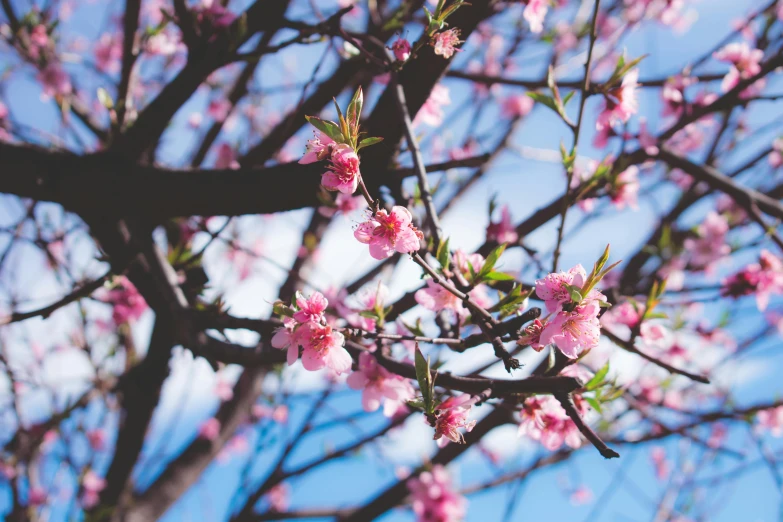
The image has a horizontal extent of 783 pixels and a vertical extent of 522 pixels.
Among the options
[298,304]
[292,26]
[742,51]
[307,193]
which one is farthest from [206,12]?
[742,51]

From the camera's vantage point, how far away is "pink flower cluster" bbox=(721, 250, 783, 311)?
2.14 m

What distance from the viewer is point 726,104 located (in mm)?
1960

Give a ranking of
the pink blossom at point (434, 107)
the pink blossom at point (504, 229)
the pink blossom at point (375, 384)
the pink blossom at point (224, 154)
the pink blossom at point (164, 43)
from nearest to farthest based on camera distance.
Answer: the pink blossom at point (375, 384) → the pink blossom at point (434, 107) → the pink blossom at point (504, 229) → the pink blossom at point (164, 43) → the pink blossom at point (224, 154)

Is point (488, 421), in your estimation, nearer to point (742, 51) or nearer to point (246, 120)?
point (742, 51)

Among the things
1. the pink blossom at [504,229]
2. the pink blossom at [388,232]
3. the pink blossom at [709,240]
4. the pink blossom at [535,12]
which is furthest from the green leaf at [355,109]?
the pink blossom at [709,240]

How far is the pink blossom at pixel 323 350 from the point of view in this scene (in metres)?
1.04

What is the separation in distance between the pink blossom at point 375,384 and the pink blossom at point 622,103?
1006mm

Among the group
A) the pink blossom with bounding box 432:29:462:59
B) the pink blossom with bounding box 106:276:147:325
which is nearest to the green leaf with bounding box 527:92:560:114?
the pink blossom with bounding box 432:29:462:59

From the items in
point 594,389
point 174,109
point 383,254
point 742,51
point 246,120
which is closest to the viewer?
point 383,254

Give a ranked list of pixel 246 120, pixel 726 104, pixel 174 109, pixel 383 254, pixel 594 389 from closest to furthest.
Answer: pixel 383 254, pixel 594 389, pixel 174 109, pixel 726 104, pixel 246 120

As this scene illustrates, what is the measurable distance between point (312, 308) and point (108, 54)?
4550 mm

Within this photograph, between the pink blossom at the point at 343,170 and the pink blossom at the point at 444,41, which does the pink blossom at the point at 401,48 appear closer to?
the pink blossom at the point at 444,41

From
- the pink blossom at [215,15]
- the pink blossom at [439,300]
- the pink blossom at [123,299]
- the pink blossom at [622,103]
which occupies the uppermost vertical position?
the pink blossom at [215,15]

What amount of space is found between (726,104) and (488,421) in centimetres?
154
